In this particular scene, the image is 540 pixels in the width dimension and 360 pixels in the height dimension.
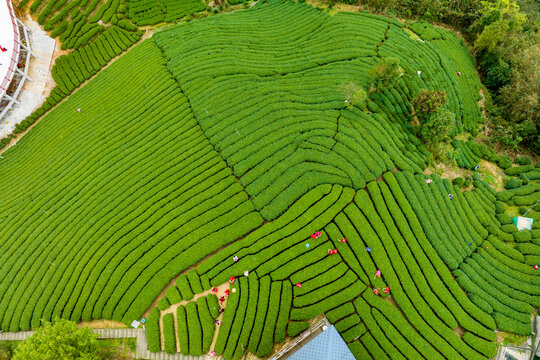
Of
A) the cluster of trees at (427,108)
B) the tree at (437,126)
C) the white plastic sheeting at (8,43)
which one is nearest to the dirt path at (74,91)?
the white plastic sheeting at (8,43)

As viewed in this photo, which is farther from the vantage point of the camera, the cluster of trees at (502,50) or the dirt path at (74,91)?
the dirt path at (74,91)

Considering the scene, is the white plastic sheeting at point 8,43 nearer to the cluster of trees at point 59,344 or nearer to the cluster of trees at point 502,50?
the cluster of trees at point 59,344

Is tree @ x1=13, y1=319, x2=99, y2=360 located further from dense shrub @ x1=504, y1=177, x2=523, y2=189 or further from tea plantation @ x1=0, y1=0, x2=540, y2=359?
dense shrub @ x1=504, y1=177, x2=523, y2=189

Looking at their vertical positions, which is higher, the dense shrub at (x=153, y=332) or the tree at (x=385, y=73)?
the tree at (x=385, y=73)

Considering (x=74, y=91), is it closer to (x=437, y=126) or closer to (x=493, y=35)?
(x=437, y=126)

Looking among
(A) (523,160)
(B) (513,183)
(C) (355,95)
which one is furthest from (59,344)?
(A) (523,160)
